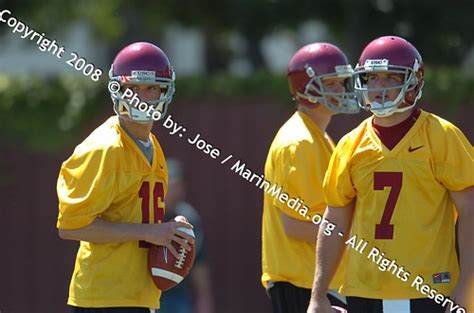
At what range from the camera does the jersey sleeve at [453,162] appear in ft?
16.4

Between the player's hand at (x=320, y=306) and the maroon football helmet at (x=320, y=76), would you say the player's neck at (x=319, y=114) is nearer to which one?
the maroon football helmet at (x=320, y=76)

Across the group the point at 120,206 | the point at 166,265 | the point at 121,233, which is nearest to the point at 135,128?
the point at 120,206

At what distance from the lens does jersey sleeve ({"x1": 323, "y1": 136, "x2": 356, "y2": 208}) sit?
5242mm

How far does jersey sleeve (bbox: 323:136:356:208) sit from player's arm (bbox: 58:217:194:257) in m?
0.80

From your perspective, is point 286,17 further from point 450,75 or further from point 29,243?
point 29,243

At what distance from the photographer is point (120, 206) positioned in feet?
18.2

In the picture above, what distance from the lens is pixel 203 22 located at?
14305 millimetres

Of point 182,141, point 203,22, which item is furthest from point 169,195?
point 203,22

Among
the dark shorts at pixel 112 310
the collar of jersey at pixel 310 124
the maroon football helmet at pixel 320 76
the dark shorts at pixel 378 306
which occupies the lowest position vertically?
the dark shorts at pixel 112 310

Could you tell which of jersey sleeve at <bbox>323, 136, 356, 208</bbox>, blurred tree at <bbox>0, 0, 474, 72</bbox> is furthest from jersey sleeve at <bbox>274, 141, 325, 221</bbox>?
blurred tree at <bbox>0, 0, 474, 72</bbox>

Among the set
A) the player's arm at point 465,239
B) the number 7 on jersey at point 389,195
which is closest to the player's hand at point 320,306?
→ the number 7 on jersey at point 389,195

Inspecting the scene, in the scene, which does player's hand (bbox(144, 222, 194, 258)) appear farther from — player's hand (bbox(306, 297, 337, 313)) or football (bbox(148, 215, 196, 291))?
player's hand (bbox(306, 297, 337, 313))

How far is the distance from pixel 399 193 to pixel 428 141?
27 centimetres

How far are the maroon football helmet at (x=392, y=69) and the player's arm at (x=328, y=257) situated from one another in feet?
1.67
